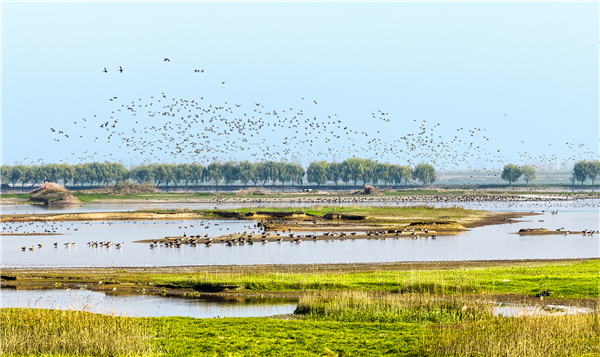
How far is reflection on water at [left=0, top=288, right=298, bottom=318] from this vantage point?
1237 inches

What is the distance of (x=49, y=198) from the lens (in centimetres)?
15188

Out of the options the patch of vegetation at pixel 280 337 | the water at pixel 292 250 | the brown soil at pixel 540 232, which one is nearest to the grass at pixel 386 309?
the patch of vegetation at pixel 280 337

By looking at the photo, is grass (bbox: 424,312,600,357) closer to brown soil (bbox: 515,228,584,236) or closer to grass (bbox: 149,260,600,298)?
grass (bbox: 149,260,600,298)

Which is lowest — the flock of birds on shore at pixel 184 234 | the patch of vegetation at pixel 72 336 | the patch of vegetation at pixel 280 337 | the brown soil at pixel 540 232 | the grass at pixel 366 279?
the brown soil at pixel 540 232

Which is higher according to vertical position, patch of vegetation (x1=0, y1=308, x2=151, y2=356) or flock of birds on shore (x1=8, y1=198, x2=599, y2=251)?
patch of vegetation (x1=0, y1=308, x2=151, y2=356)

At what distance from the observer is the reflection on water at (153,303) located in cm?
3142

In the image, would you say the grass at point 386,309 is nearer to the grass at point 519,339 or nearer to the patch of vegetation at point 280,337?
the patch of vegetation at point 280,337

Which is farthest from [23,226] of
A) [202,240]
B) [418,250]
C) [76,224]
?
[418,250]

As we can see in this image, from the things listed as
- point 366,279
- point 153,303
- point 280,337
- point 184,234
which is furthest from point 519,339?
point 184,234

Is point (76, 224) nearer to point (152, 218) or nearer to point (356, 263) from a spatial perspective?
point (152, 218)

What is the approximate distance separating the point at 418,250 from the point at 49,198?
382 feet

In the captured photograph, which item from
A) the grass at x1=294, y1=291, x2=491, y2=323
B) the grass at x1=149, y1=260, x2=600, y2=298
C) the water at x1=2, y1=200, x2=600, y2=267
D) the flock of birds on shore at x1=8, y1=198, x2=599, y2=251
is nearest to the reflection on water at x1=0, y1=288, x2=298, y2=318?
the grass at x1=294, y1=291, x2=491, y2=323

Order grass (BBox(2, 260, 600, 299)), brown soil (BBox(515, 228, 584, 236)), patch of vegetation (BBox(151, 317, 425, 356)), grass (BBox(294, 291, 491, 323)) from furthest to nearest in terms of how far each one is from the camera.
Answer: brown soil (BBox(515, 228, 584, 236))
grass (BBox(2, 260, 600, 299))
grass (BBox(294, 291, 491, 323))
patch of vegetation (BBox(151, 317, 425, 356))

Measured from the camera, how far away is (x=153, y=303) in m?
34.0
